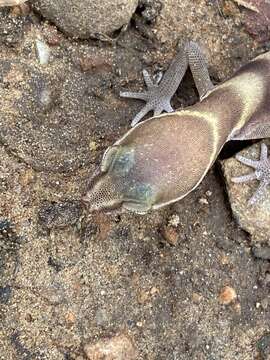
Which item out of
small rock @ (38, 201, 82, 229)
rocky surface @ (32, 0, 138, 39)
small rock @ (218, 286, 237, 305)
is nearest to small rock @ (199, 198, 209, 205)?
small rock @ (218, 286, 237, 305)

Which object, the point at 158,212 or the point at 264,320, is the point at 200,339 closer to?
the point at 264,320

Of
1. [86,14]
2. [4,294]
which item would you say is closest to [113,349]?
[4,294]

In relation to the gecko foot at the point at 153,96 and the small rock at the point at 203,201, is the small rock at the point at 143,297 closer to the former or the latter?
the small rock at the point at 203,201

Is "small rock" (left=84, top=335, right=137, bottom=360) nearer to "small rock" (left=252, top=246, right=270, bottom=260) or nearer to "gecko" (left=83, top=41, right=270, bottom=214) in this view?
"gecko" (left=83, top=41, right=270, bottom=214)

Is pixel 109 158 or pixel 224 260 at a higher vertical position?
pixel 109 158

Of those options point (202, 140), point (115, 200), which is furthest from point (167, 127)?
point (115, 200)

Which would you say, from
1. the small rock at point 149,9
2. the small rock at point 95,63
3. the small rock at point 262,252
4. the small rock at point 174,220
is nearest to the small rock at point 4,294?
the small rock at point 174,220

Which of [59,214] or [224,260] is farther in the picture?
[224,260]

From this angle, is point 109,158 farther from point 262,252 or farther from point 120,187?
point 262,252
